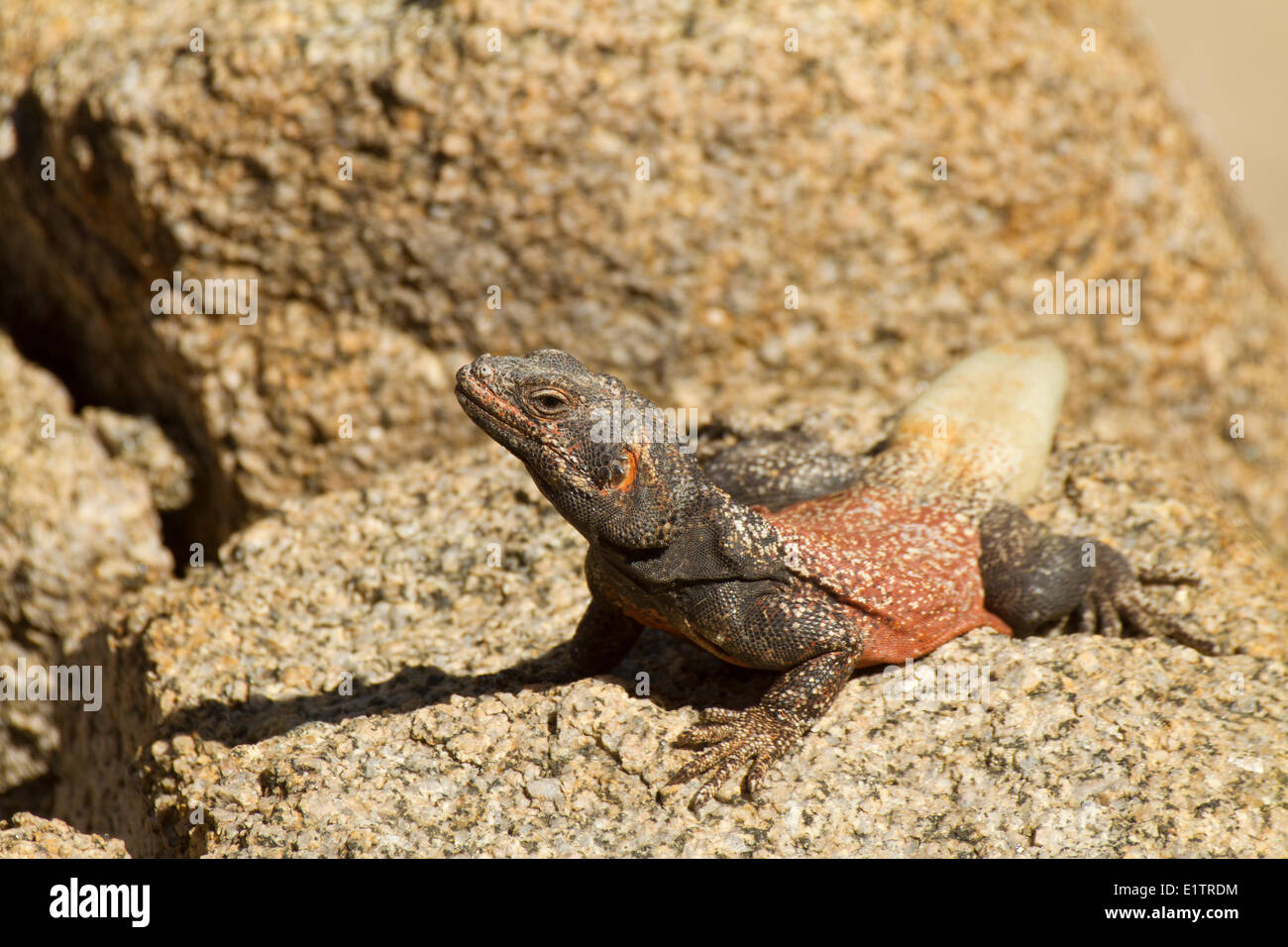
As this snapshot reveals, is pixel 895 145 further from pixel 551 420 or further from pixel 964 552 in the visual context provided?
pixel 551 420

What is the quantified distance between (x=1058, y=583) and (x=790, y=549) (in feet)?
3.61

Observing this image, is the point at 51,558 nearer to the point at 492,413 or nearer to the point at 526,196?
the point at 526,196

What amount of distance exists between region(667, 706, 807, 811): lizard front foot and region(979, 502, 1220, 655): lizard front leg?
107 cm

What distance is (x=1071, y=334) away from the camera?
6.62 meters

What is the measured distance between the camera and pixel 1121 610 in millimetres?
4660

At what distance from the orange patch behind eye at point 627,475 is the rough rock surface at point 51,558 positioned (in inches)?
116

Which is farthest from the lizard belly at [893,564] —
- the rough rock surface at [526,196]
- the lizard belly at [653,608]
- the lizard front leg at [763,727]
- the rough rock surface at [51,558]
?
the rough rock surface at [51,558]

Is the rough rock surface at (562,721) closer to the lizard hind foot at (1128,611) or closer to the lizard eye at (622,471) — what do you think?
the lizard hind foot at (1128,611)

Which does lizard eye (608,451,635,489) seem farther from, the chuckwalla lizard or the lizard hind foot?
the lizard hind foot

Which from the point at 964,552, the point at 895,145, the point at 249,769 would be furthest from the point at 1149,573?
the point at 249,769

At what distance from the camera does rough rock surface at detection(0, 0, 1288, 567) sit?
19.1ft

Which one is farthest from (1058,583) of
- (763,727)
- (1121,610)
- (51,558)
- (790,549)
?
(51,558)

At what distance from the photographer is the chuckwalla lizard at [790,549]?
387cm

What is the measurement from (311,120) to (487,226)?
3.09 ft
